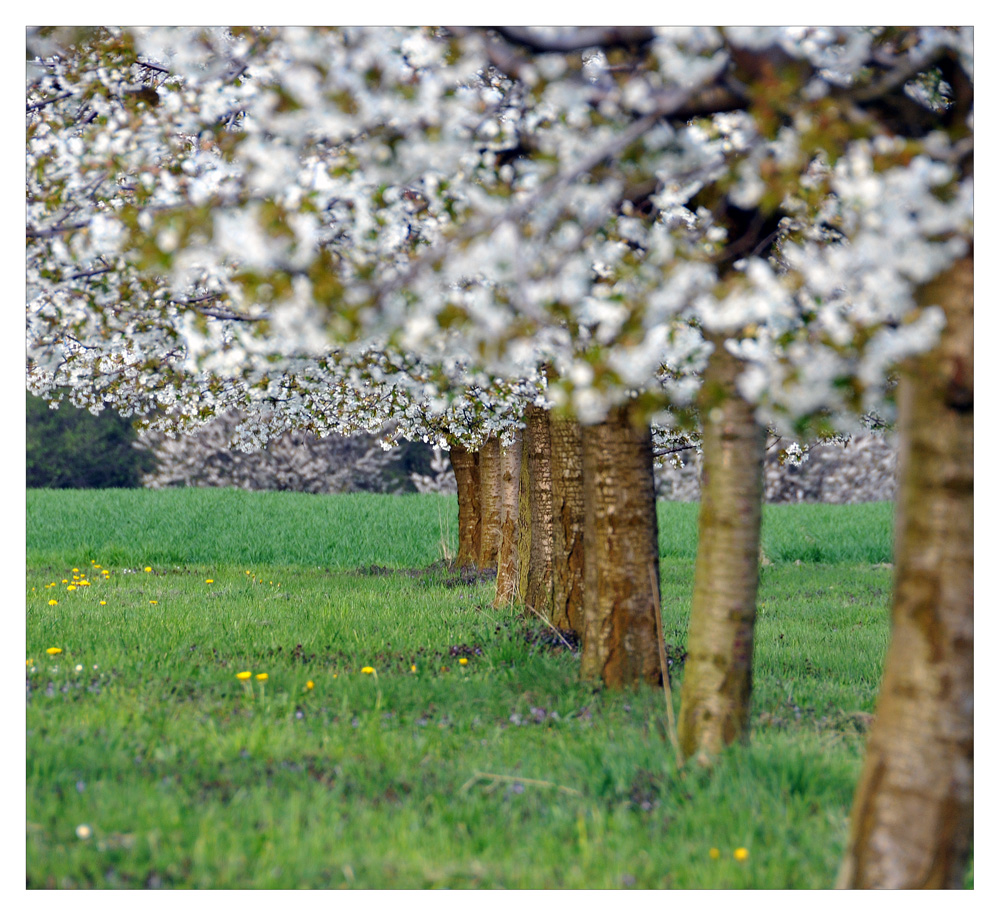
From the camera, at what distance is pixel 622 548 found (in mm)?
5969

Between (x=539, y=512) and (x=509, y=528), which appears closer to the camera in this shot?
(x=539, y=512)

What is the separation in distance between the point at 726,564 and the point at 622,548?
5.47 ft

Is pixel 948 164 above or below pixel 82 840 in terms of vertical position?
above

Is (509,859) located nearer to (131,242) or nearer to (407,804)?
(407,804)

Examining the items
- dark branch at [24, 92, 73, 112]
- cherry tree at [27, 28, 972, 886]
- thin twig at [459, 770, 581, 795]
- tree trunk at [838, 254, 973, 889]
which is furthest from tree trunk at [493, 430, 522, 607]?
tree trunk at [838, 254, 973, 889]

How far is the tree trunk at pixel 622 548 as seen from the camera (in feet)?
19.6

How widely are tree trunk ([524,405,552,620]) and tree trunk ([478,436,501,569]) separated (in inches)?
165

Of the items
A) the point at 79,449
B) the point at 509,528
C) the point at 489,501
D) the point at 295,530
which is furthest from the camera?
the point at 79,449

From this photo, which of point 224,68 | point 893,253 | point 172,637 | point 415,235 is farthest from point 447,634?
point 893,253

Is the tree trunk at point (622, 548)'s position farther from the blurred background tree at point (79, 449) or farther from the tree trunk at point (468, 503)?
the blurred background tree at point (79, 449)

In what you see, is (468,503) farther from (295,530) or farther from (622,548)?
(622,548)

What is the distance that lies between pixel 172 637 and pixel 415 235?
4771 millimetres

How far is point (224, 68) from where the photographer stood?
5.63 meters

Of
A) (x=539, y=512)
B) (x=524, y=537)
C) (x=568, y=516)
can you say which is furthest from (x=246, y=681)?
(x=524, y=537)
